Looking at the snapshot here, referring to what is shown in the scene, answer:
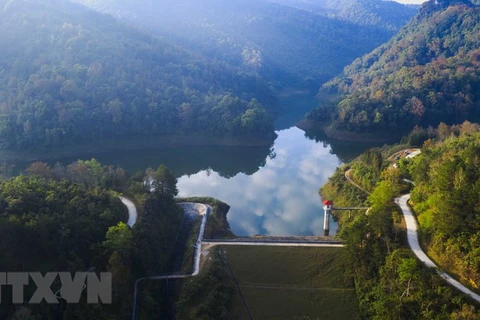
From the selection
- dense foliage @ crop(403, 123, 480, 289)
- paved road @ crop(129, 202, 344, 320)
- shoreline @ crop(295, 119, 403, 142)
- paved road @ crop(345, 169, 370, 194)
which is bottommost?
shoreline @ crop(295, 119, 403, 142)

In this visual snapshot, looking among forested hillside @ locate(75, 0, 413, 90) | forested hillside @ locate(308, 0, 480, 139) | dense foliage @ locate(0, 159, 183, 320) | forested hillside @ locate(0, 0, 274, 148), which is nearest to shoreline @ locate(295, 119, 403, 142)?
forested hillside @ locate(308, 0, 480, 139)

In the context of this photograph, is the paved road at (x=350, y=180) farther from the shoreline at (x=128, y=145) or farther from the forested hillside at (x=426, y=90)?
the forested hillside at (x=426, y=90)

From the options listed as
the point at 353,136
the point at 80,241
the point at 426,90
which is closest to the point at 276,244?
the point at 80,241

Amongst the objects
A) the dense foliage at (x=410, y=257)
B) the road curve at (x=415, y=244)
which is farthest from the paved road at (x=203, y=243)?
the road curve at (x=415, y=244)

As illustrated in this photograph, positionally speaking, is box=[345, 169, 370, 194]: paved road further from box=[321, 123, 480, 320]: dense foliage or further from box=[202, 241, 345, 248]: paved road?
box=[202, 241, 345, 248]: paved road

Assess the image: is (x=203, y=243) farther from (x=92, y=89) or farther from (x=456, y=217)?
(x=92, y=89)

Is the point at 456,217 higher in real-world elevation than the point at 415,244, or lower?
higher
